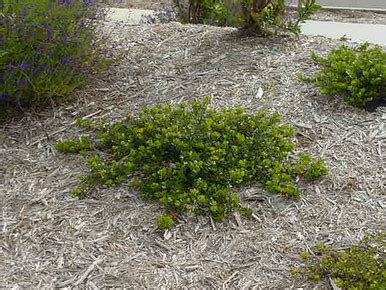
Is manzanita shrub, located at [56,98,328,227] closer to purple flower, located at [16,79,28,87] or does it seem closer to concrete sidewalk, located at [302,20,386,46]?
purple flower, located at [16,79,28,87]

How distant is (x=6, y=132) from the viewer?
172 inches

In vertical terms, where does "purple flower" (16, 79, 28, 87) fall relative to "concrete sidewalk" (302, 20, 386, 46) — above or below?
above

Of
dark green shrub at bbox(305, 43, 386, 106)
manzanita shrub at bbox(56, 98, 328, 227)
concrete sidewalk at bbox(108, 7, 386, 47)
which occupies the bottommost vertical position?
concrete sidewalk at bbox(108, 7, 386, 47)

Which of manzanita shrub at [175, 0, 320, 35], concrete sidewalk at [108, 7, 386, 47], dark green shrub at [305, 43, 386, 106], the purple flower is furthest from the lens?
concrete sidewalk at [108, 7, 386, 47]

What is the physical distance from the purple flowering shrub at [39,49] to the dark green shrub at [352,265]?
2.23 metres

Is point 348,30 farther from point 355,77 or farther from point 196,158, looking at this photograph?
point 196,158

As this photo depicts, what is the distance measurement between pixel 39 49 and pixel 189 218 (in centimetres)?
172

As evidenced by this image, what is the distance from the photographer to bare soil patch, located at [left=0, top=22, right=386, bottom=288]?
10.4ft

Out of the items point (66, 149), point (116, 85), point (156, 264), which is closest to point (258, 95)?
point (116, 85)

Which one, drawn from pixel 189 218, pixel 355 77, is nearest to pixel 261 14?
pixel 355 77

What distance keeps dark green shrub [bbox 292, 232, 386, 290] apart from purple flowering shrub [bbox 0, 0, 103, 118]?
2229 millimetres

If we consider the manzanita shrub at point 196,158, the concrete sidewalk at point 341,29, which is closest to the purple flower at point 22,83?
the manzanita shrub at point 196,158

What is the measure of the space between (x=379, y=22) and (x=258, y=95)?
4364 mm

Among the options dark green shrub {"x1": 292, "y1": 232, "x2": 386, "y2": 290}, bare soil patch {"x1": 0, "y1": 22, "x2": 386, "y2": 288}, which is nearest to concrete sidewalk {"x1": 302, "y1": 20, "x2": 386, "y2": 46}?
bare soil patch {"x1": 0, "y1": 22, "x2": 386, "y2": 288}
